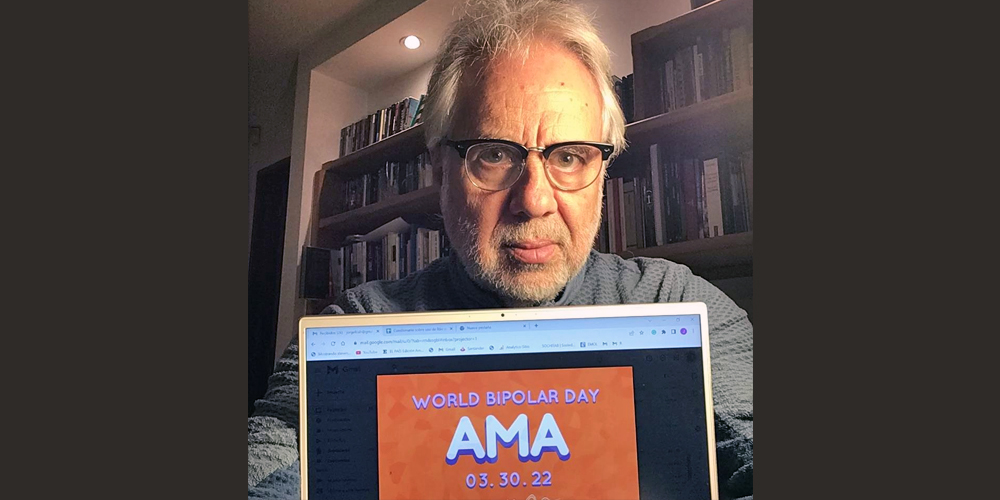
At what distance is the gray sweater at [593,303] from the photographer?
0.74 m

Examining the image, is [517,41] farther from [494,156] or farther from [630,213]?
[630,213]

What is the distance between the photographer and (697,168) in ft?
2.79

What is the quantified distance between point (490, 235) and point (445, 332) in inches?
9.2

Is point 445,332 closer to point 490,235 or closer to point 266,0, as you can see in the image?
point 490,235

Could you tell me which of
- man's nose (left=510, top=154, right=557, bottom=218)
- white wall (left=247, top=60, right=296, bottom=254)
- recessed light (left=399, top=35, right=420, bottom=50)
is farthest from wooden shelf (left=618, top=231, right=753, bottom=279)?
white wall (left=247, top=60, right=296, bottom=254)

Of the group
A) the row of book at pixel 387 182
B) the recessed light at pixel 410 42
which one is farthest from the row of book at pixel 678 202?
the recessed light at pixel 410 42

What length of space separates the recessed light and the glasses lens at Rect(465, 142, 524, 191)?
0.25 meters

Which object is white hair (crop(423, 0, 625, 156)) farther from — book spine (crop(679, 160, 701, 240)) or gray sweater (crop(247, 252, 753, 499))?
gray sweater (crop(247, 252, 753, 499))

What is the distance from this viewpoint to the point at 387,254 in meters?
0.97

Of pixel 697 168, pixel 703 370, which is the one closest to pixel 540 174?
pixel 697 168

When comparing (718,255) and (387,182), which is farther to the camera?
(387,182)

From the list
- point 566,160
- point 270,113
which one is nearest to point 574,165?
point 566,160

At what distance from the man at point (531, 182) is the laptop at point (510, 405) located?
178 mm

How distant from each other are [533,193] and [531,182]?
17mm
